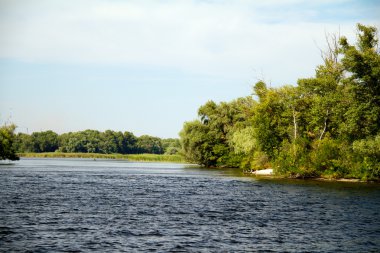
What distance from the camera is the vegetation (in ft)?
354

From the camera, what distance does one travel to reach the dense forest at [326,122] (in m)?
61.2

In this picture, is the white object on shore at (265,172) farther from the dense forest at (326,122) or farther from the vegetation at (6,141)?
the vegetation at (6,141)

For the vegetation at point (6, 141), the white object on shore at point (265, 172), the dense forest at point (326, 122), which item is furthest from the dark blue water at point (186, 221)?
the vegetation at point (6, 141)

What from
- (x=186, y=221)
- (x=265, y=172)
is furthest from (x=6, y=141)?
(x=186, y=221)

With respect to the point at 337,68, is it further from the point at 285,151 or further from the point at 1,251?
the point at 1,251

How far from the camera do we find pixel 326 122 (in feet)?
241

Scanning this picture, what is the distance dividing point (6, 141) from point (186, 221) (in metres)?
89.6

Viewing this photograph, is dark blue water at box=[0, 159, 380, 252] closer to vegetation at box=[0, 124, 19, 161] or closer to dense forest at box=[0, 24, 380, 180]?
dense forest at box=[0, 24, 380, 180]

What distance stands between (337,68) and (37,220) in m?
56.5

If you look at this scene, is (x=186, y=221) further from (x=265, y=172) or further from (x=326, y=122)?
(x=265, y=172)

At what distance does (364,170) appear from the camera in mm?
63656

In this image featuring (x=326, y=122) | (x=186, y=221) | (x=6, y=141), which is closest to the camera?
(x=186, y=221)

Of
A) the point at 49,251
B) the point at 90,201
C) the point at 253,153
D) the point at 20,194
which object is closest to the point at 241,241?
the point at 49,251

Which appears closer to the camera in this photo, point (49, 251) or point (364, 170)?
point (49, 251)
